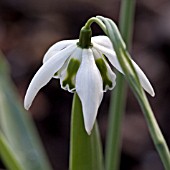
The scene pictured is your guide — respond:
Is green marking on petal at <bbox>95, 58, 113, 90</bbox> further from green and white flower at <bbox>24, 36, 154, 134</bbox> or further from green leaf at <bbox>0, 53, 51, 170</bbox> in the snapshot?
green leaf at <bbox>0, 53, 51, 170</bbox>

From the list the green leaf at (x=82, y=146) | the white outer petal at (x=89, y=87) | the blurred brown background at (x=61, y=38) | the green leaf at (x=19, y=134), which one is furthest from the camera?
the blurred brown background at (x=61, y=38)

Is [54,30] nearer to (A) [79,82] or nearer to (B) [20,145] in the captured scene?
(B) [20,145]

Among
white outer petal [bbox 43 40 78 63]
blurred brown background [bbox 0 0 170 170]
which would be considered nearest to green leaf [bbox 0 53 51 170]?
white outer petal [bbox 43 40 78 63]

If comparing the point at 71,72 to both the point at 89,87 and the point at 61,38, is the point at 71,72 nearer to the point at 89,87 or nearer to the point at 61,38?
the point at 89,87

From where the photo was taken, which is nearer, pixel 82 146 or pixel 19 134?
pixel 82 146

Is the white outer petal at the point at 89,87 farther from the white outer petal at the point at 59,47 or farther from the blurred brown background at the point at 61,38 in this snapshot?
the blurred brown background at the point at 61,38

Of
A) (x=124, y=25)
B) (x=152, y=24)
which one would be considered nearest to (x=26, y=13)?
(x=152, y=24)

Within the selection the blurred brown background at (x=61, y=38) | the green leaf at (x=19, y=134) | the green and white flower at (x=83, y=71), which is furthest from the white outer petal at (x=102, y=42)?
the blurred brown background at (x=61, y=38)

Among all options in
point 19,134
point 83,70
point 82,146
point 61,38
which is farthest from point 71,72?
point 61,38
